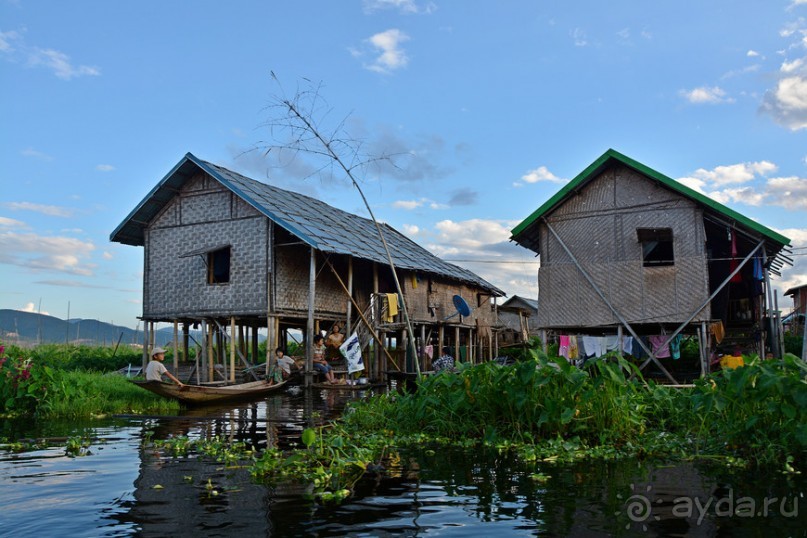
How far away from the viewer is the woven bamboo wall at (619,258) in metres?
13.3

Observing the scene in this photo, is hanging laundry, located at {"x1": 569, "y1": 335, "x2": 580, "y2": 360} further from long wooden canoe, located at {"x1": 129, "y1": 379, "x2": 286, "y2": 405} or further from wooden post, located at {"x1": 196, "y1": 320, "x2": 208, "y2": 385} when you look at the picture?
wooden post, located at {"x1": 196, "y1": 320, "x2": 208, "y2": 385}

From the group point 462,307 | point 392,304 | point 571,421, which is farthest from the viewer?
point 462,307

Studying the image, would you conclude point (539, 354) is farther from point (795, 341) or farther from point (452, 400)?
point (795, 341)

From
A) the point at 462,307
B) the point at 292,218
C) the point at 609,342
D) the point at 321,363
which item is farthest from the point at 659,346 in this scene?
the point at 292,218

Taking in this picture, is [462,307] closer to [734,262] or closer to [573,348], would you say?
[573,348]

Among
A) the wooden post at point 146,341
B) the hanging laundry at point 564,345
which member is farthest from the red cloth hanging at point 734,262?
the wooden post at point 146,341

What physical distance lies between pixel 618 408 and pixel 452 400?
1860mm

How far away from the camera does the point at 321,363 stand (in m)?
17.9

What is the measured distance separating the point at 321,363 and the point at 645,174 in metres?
9.47

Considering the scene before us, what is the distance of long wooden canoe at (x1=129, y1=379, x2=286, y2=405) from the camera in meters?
11.4

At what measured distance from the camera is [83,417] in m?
11.0

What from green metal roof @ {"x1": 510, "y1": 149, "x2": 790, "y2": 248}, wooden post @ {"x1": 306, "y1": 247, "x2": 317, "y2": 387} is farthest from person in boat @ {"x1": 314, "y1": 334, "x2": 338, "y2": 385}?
green metal roof @ {"x1": 510, "y1": 149, "x2": 790, "y2": 248}

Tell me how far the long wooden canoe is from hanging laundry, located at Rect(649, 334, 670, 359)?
824 cm

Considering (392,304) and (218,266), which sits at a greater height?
(218,266)
